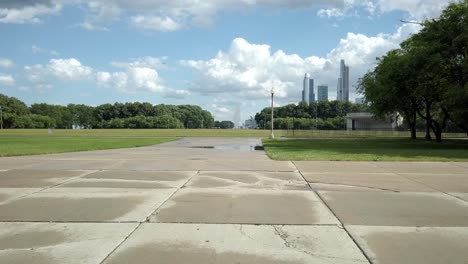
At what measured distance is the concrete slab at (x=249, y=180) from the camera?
445 inches

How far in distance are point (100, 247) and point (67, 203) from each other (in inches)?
136

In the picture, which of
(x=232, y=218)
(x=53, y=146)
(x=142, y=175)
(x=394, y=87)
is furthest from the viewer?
(x=394, y=87)

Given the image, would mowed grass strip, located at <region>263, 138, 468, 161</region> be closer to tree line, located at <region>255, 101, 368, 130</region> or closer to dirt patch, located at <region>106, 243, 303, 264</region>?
dirt patch, located at <region>106, 243, 303, 264</region>

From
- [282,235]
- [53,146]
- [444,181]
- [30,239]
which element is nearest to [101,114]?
[53,146]

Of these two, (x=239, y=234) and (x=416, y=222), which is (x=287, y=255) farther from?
(x=416, y=222)

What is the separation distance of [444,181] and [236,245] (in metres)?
8.86

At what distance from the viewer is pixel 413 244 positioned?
594 centimetres

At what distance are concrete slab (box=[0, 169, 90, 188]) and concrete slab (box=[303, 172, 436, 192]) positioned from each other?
7.10 m

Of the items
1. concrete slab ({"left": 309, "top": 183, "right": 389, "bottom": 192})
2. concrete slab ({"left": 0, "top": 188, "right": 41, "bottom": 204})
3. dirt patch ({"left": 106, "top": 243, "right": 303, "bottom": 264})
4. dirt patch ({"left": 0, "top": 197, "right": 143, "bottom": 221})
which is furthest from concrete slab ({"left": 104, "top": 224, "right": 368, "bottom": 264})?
concrete slab ({"left": 0, "top": 188, "right": 41, "bottom": 204})

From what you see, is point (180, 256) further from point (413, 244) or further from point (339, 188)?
point (339, 188)

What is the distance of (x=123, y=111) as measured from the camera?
18162cm

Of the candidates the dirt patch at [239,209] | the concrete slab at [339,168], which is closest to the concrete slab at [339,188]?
A: the dirt patch at [239,209]

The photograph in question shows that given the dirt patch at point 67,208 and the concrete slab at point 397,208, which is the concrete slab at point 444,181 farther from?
the dirt patch at point 67,208

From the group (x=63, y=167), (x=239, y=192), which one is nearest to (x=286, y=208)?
(x=239, y=192)
